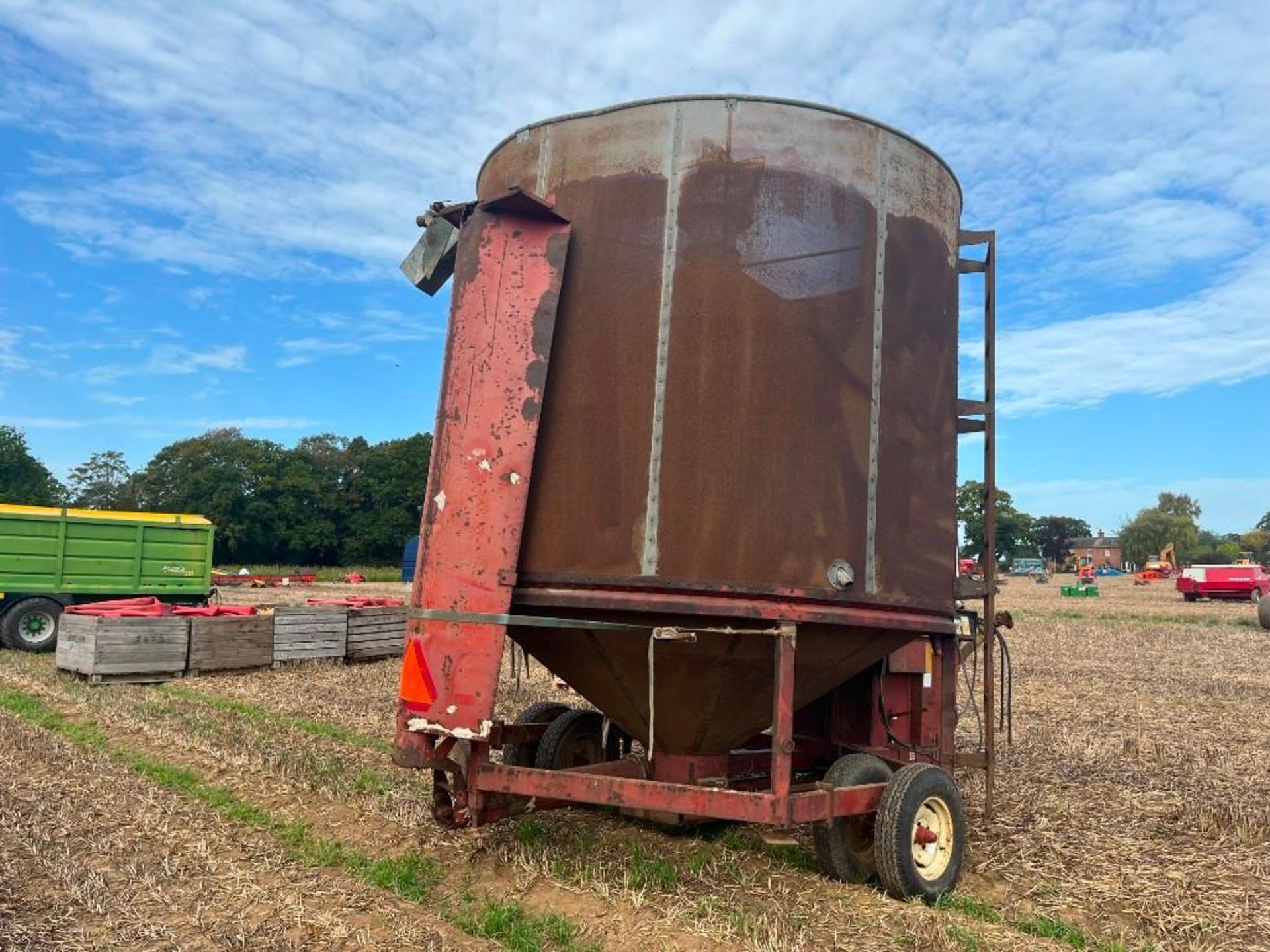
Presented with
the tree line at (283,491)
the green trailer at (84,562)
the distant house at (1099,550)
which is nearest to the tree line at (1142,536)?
the distant house at (1099,550)

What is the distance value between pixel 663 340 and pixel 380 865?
3127mm

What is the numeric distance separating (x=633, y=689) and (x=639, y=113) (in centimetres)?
307

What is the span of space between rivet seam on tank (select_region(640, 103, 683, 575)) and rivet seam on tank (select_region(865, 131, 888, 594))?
1104 millimetres

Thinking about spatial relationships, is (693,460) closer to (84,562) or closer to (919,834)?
(919,834)

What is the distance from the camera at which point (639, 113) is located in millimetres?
5344

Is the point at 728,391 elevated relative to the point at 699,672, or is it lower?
elevated

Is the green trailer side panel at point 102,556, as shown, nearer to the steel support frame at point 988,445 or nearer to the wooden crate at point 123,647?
the wooden crate at point 123,647

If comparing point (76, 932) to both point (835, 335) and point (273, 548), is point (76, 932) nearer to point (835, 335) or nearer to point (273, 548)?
point (835, 335)

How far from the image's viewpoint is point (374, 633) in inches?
582

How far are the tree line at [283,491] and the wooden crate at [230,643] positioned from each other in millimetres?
54344

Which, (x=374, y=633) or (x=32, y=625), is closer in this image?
(x=374, y=633)

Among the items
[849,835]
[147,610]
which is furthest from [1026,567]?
[849,835]

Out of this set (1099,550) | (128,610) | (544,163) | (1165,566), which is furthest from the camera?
(1099,550)

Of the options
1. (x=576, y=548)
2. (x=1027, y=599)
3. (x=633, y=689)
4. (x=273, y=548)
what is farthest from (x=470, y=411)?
(x=273, y=548)
